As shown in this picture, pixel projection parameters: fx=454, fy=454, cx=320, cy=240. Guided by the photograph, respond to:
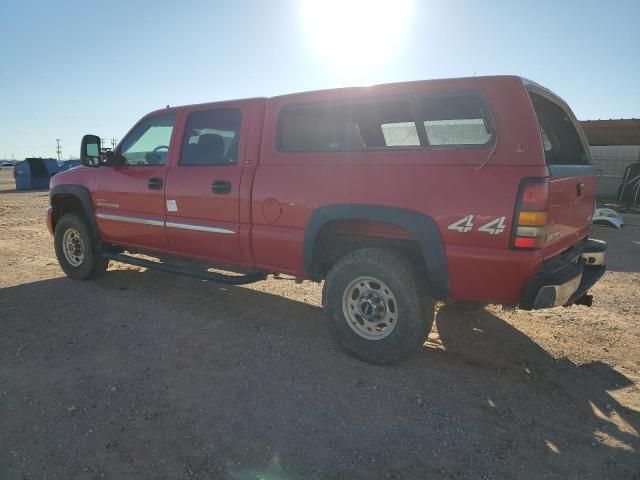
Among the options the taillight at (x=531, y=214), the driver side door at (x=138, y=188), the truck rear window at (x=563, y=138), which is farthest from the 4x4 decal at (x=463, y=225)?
the driver side door at (x=138, y=188)

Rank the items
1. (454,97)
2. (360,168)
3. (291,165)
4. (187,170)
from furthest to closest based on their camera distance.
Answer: (187,170)
(291,165)
(360,168)
(454,97)

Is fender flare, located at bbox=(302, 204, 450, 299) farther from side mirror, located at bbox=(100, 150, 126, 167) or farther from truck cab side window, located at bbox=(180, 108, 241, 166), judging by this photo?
side mirror, located at bbox=(100, 150, 126, 167)

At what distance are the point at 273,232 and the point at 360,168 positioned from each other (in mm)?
945

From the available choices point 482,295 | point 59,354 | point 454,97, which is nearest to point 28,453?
point 59,354

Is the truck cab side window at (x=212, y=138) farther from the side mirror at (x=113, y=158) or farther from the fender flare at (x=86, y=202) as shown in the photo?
the fender flare at (x=86, y=202)

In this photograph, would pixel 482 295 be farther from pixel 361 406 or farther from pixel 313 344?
pixel 313 344

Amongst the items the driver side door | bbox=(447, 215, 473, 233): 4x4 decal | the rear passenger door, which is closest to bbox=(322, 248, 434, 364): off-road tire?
bbox=(447, 215, 473, 233): 4x4 decal

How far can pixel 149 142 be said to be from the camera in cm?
489

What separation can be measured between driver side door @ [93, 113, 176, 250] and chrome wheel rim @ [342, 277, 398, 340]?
2208mm

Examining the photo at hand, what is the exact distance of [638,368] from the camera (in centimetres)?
345

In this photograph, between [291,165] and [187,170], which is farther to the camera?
[187,170]

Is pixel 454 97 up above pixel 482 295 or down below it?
above

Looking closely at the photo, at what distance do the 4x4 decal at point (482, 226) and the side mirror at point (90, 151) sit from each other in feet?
13.3

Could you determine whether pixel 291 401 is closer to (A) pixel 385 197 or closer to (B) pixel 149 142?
(A) pixel 385 197
